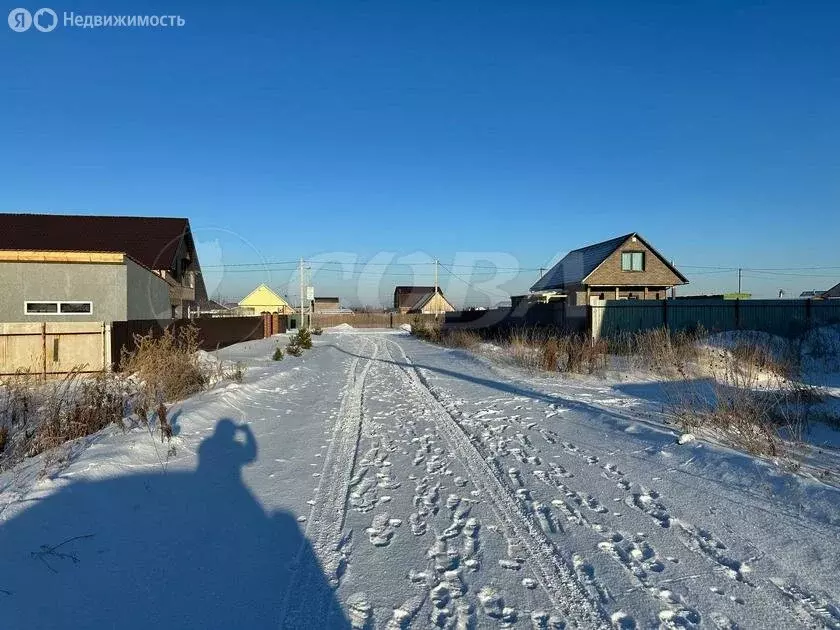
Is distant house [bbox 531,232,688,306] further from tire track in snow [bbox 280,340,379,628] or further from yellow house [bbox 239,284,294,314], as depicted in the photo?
yellow house [bbox 239,284,294,314]

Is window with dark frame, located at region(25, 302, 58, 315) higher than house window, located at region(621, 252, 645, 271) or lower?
lower

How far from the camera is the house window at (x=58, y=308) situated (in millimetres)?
17344

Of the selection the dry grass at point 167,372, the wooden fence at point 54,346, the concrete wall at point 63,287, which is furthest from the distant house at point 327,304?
the dry grass at point 167,372

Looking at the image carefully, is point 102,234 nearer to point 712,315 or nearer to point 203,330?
point 203,330

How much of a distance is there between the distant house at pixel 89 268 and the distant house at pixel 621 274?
23736mm

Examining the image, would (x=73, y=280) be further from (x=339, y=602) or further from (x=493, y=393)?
(x=339, y=602)

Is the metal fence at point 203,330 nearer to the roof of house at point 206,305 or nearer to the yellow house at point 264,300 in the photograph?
the roof of house at point 206,305

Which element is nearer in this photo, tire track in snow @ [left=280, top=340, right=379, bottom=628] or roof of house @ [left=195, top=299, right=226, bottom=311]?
tire track in snow @ [left=280, top=340, right=379, bottom=628]

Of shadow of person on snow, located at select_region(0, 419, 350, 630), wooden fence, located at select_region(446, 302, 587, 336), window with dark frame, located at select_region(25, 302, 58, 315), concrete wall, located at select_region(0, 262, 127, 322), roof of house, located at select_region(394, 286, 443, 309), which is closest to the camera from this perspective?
shadow of person on snow, located at select_region(0, 419, 350, 630)

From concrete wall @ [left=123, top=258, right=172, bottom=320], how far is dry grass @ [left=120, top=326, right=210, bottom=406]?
1017 centimetres

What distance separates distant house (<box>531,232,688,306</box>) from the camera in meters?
34.2

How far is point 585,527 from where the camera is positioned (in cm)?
397

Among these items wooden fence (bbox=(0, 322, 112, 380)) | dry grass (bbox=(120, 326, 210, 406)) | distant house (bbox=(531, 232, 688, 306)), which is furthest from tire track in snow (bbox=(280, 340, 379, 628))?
distant house (bbox=(531, 232, 688, 306))

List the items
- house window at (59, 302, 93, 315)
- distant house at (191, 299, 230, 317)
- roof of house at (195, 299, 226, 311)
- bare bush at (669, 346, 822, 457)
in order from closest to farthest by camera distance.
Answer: bare bush at (669, 346, 822, 457) < house window at (59, 302, 93, 315) < distant house at (191, 299, 230, 317) < roof of house at (195, 299, 226, 311)
